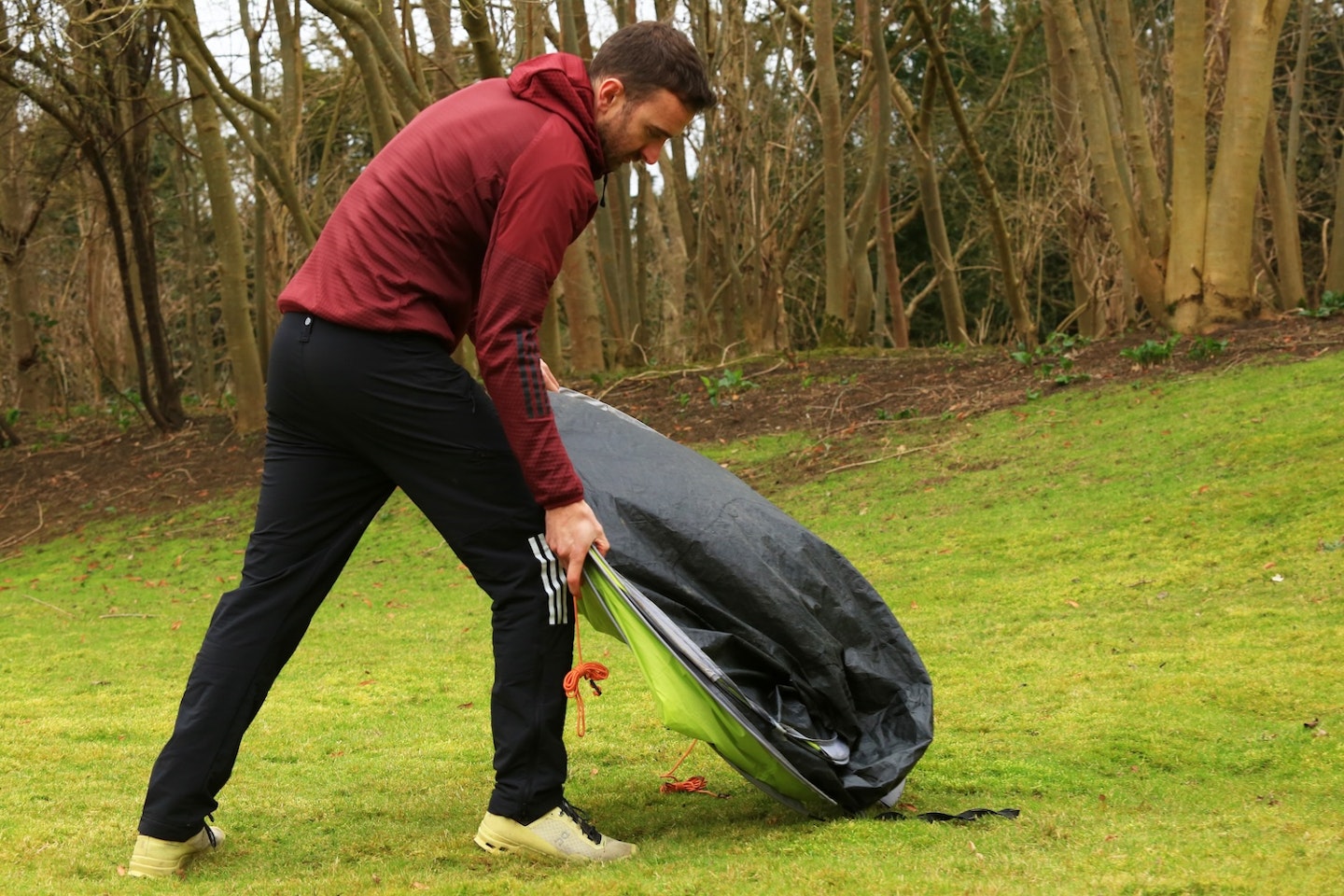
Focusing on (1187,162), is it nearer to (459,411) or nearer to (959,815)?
(959,815)

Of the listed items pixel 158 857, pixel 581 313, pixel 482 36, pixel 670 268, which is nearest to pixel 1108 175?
pixel 482 36

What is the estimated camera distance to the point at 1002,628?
5.96m

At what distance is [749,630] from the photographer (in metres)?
3.32

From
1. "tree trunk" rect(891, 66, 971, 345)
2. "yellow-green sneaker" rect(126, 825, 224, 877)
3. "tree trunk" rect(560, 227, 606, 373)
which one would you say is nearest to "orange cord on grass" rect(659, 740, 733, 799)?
"yellow-green sneaker" rect(126, 825, 224, 877)

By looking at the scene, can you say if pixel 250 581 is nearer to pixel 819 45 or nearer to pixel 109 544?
pixel 109 544

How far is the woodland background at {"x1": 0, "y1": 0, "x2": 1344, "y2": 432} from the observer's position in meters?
11.0

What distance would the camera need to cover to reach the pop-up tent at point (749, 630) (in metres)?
3.20

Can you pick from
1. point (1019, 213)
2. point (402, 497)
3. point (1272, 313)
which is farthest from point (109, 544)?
point (1019, 213)

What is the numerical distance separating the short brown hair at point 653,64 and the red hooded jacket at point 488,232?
0.09 meters

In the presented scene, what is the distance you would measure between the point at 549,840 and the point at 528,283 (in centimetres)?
133

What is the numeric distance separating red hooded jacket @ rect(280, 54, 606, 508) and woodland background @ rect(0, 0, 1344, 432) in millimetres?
7461

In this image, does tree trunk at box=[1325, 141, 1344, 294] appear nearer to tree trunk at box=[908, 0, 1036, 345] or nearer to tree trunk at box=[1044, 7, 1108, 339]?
tree trunk at box=[1044, 7, 1108, 339]

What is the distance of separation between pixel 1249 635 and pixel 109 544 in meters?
9.52

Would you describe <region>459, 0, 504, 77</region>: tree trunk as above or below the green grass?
above
